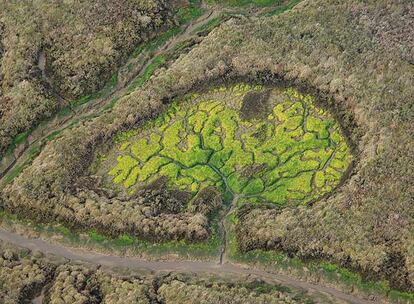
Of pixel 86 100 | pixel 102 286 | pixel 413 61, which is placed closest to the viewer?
pixel 102 286

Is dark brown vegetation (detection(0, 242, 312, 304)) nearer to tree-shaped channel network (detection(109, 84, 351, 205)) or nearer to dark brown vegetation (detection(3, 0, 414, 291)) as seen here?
dark brown vegetation (detection(3, 0, 414, 291))

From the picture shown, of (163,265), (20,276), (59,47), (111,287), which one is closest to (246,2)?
(59,47)

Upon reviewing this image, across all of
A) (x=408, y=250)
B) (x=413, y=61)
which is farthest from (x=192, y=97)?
(x=408, y=250)

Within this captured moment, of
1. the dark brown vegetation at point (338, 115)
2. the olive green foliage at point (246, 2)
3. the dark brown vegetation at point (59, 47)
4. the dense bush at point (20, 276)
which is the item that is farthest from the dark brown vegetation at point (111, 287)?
the olive green foliage at point (246, 2)

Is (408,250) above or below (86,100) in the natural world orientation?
below

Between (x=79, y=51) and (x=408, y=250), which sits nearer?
(x=408, y=250)

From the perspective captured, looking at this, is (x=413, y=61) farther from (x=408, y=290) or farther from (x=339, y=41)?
(x=408, y=290)
